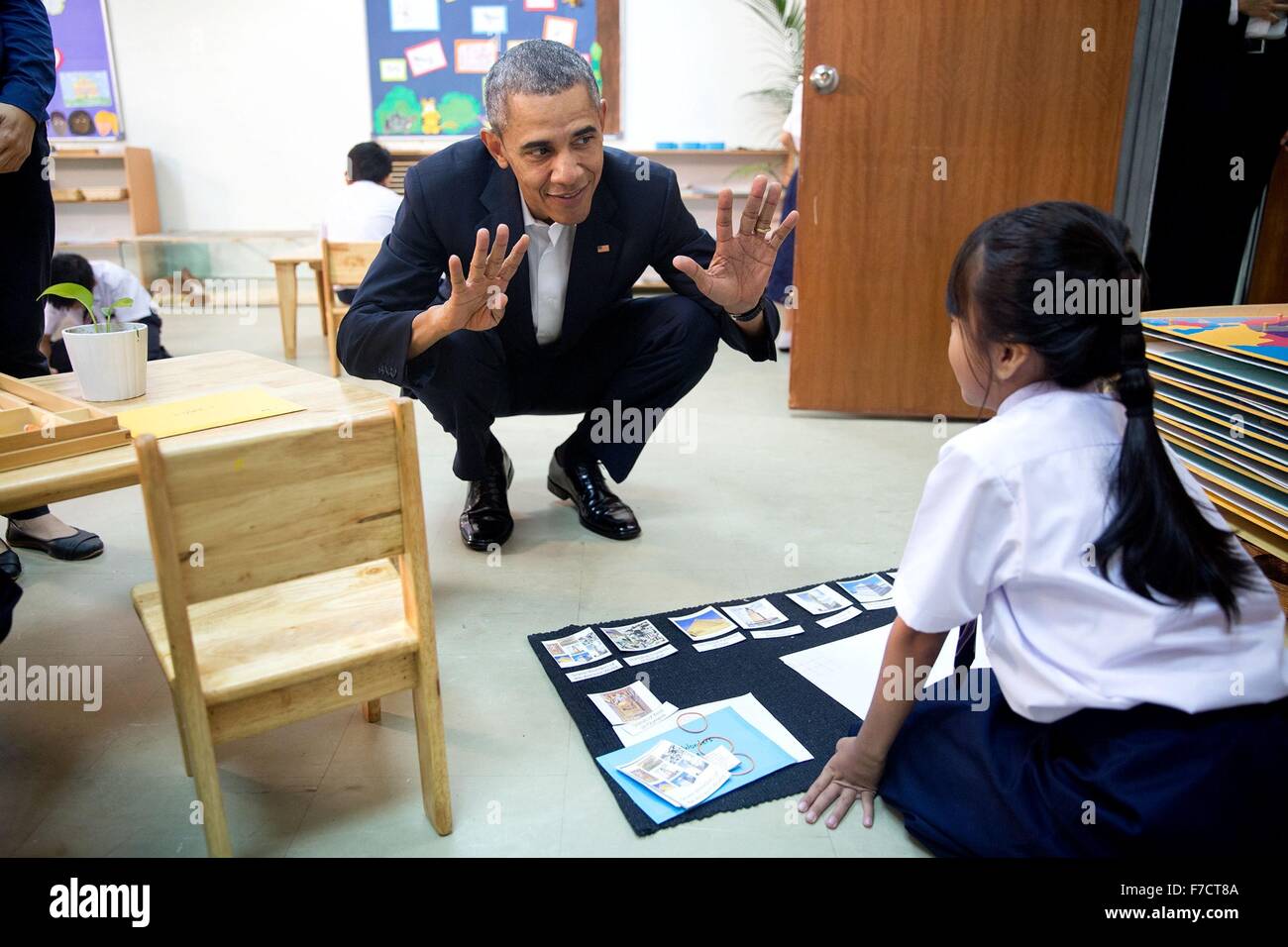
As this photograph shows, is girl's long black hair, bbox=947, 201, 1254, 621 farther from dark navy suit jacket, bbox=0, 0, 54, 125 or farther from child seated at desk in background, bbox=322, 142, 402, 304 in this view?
child seated at desk in background, bbox=322, 142, 402, 304

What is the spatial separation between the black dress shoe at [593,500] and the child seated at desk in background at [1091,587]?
121cm

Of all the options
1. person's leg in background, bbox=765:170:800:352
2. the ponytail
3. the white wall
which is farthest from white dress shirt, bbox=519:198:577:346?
the white wall

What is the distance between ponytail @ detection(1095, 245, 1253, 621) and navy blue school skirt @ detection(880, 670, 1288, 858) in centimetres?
14

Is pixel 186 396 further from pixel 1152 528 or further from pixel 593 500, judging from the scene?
pixel 1152 528

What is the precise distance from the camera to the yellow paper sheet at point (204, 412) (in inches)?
51.3

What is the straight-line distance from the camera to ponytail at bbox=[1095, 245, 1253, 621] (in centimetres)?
98

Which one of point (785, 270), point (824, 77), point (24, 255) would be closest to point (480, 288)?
point (24, 255)

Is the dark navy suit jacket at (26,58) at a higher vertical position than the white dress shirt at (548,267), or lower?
higher

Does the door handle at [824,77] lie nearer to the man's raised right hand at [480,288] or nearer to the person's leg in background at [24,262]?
the man's raised right hand at [480,288]

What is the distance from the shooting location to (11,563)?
2.06 m

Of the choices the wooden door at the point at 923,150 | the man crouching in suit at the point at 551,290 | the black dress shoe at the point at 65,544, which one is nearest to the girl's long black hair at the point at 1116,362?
the man crouching in suit at the point at 551,290

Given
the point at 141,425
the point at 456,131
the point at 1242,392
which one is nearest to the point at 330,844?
the point at 141,425

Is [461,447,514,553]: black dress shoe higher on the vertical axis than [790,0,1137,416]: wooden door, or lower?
lower
